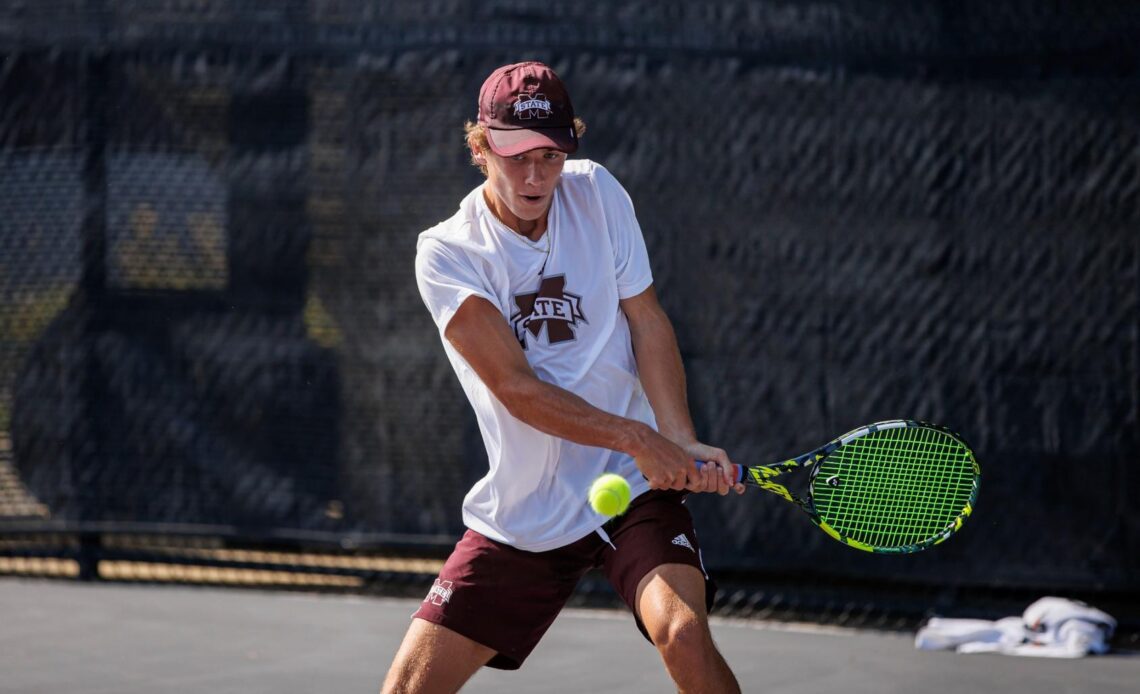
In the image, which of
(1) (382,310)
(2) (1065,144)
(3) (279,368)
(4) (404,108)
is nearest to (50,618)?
(3) (279,368)

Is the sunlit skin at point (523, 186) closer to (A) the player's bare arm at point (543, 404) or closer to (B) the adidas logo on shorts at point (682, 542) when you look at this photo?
(A) the player's bare arm at point (543, 404)

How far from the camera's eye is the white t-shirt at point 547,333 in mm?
3398

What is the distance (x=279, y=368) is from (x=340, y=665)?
1.46m

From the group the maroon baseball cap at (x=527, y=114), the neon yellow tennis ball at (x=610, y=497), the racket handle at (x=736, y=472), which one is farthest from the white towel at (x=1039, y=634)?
the maroon baseball cap at (x=527, y=114)

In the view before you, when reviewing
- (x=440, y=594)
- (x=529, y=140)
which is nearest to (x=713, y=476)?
(x=440, y=594)

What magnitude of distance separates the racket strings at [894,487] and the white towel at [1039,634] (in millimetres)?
1822

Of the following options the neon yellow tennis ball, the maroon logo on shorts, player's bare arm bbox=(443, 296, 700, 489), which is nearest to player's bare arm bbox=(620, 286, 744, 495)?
player's bare arm bbox=(443, 296, 700, 489)

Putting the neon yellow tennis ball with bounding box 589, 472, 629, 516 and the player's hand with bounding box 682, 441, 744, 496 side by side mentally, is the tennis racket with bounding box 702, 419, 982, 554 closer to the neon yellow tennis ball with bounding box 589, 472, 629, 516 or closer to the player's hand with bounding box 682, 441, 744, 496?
the player's hand with bounding box 682, 441, 744, 496

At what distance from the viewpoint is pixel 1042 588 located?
5.46 metres

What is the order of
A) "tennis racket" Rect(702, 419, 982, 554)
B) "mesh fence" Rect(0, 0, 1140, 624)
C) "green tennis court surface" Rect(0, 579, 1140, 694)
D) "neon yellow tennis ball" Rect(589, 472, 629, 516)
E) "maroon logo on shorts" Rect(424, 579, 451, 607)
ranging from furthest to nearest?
"mesh fence" Rect(0, 0, 1140, 624)
"green tennis court surface" Rect(0, 579, 1140, 694)
"tennis racket" Rect(702, 419, 982, 554)
"maroon logo on shorts" Rect(424, 579, 451, 607)
"neon yellow tennis ball" Rect(589, 472, 629, 516)

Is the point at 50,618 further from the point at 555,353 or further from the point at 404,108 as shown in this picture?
the point at 555,353

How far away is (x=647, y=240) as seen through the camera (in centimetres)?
575

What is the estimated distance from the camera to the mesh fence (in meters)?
5.42

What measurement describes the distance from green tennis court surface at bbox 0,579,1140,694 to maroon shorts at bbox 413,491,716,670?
1.43m
